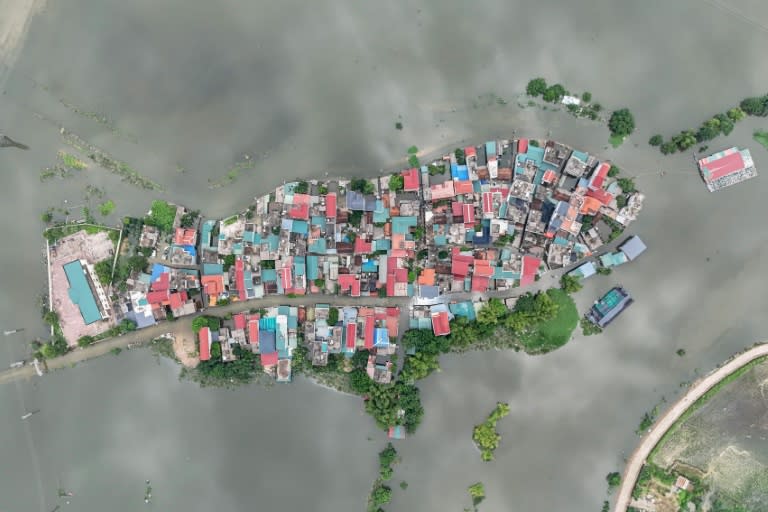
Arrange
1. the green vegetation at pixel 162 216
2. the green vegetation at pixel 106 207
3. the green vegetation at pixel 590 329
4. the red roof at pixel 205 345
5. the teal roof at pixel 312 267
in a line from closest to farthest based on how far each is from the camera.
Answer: the green vegetation at pixel 590 329 → the red roof at pixel 205 345 → the teal roof at pixel 312 267 → the green vegetation at pixel 162 216 → the green vegetation at pixel 106 207

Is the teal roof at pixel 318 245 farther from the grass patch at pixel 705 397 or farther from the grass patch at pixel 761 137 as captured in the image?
the grass patch at pixel 761 137

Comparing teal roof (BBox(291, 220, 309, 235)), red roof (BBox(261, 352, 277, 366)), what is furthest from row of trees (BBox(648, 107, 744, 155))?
red roof (BBox(261, 352, 277, 366))

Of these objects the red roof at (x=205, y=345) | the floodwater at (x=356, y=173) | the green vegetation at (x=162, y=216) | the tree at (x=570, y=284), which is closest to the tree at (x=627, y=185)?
the floodwater at (x=356, y=173)

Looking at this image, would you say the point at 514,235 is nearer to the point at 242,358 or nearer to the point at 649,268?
the point at 649,268

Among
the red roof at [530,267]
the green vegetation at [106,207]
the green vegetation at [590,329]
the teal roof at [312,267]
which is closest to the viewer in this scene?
the red roof at [530,267]

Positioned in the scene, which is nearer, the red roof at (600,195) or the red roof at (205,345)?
the red roof at (600,195)

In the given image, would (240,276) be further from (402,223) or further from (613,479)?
(613,479)

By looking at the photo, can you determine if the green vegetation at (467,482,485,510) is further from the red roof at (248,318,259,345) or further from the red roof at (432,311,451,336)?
the red roof at (248,318,259,345)
